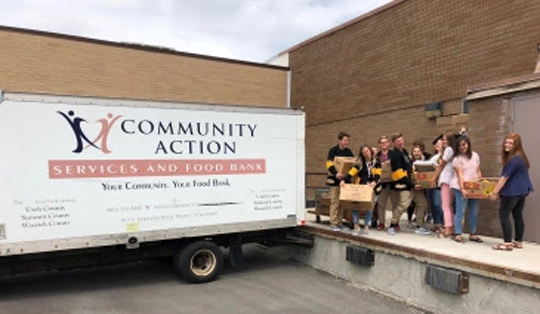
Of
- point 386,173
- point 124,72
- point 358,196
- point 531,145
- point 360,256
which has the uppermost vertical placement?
point 124,72

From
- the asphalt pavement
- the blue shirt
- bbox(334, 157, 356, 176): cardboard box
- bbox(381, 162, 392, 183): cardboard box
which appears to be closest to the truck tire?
the asphalt pavement

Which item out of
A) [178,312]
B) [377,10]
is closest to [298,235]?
[178,312]

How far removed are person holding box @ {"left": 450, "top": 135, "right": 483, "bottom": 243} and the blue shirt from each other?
2.09ft

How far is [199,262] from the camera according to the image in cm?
723

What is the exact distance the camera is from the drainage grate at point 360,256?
7.04 metres

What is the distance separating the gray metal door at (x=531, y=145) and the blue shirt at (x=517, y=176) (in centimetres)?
75

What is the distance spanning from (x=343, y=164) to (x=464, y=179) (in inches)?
76.9

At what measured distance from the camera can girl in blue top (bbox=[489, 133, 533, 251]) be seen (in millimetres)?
6098

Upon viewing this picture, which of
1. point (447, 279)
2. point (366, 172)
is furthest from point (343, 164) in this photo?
point (447, 279)

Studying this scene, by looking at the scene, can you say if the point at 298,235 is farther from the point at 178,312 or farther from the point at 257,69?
the point at 257,69

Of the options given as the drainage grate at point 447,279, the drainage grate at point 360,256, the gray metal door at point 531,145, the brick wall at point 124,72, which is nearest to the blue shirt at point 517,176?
the gray metal door at point 531,145

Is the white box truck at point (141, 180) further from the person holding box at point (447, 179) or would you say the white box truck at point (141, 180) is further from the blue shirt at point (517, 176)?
the blue shirt at point (517, 176)

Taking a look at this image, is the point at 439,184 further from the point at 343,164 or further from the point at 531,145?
the point at 343,164

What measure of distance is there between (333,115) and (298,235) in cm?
773
